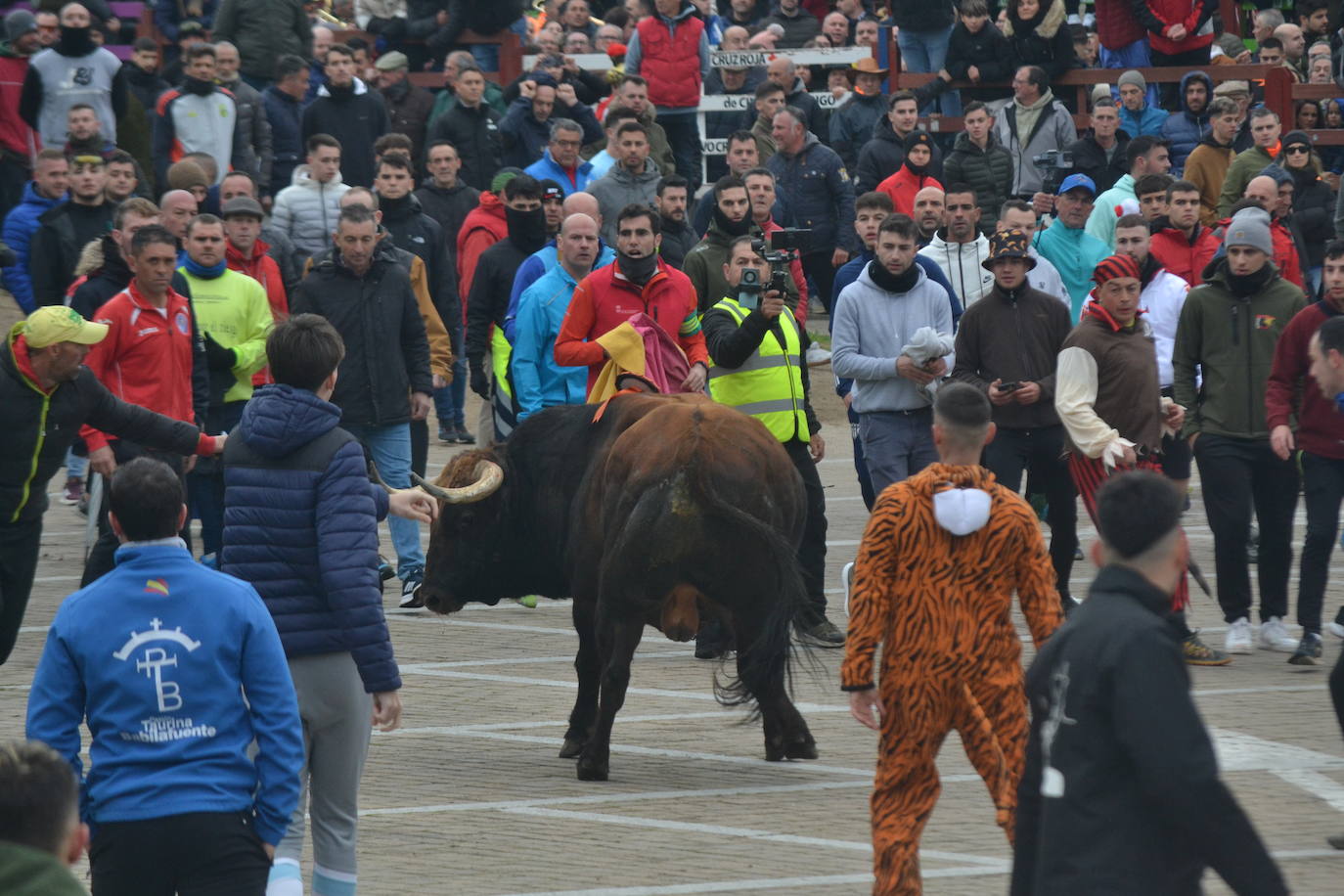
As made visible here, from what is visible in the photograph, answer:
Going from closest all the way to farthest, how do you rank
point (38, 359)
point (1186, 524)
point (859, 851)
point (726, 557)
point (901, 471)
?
1. point (859, 851)
2. point (726, 557)
3. point (38, 359)
4. point (901, 471)
5. point (1186, 524)

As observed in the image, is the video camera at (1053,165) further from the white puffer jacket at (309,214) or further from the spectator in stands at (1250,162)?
the white puffer jacket at (309,214)

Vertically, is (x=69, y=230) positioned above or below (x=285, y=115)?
below

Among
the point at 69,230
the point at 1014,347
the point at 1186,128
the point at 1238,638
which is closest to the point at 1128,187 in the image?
the point at 1186,128

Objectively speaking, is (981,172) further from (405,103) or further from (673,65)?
(405,103)

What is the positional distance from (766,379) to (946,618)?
495 centimetres

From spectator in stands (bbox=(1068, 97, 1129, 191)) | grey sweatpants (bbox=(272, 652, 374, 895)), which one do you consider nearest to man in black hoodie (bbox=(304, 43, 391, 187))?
spectator in stands (bbox=(1068, 97, 1129, 191))

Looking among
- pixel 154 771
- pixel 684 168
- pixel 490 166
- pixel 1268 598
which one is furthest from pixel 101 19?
pixel 154 771

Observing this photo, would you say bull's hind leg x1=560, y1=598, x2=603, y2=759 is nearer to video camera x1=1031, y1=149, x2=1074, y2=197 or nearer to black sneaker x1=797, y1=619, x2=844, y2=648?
black sneaker x1=797, y1=619, x2=844, y2=648

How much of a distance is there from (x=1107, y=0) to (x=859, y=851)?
16.5 meters

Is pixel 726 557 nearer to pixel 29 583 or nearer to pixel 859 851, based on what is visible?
pixel 859 851

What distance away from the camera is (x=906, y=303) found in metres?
12.0

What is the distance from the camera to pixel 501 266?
46.6 feet

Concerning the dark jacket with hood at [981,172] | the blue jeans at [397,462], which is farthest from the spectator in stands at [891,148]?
the blue jeans at [397,462]

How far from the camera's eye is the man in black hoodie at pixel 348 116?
18.9 meters
